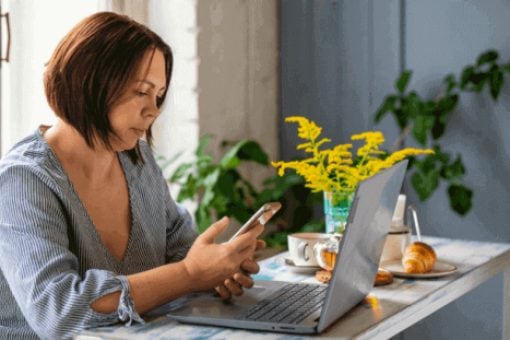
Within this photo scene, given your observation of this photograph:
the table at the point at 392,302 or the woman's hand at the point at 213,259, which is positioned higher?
the woman's hand at the point at 213,259

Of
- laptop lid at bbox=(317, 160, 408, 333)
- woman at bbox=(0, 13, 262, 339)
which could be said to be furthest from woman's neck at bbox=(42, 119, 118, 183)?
laptop lid at bbox=(317, 160, 408, 333)

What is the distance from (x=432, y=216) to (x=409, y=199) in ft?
0.36

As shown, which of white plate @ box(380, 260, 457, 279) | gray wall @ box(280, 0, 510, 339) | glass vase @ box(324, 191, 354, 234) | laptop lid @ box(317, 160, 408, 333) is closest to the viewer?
laptop lid @ box(317, 160, 408, 333)

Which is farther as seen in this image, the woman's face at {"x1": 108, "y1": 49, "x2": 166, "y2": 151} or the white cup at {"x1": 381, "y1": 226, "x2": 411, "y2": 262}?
the white cup at {"x1": 381, "y1": 226, "x2": 411, "y2": 262}

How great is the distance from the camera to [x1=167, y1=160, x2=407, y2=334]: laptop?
4.64 ft

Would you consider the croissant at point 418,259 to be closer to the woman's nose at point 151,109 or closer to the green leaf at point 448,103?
the woman's nose at point 151,109

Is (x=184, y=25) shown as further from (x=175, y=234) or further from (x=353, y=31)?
(x=175, y=234)

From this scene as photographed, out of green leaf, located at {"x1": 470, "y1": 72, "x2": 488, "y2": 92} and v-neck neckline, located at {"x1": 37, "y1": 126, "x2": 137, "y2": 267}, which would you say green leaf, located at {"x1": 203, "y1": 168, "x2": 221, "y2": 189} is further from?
v-neck neckline, located at {"x1": 37, "y1": 126, "x2": 137, "y2": 267}

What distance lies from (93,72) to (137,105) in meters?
0.11

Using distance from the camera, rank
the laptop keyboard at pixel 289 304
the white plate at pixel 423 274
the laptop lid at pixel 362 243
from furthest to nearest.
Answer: the white plate at pixel 423 274 → the laptop keyboard at pixel 289 304 → the laptop lid at pixel 362 243

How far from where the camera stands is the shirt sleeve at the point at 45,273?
1462mm

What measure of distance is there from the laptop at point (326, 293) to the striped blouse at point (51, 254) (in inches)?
6.3

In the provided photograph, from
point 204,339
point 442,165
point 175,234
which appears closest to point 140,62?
point 175,234

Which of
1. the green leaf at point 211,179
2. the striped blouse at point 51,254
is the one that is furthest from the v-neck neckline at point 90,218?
the green leaf at point 211,179
